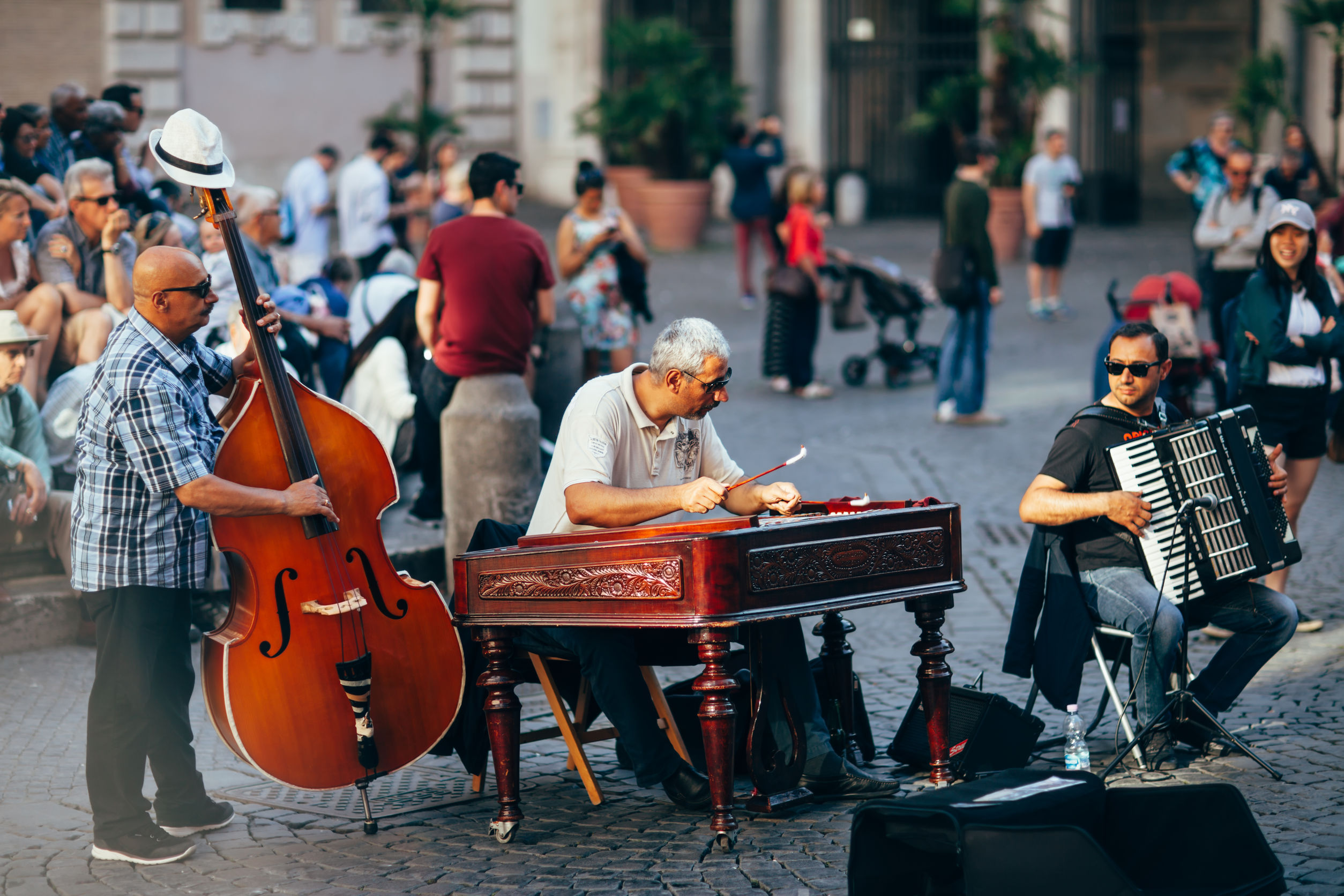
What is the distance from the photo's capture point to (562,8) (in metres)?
24.4

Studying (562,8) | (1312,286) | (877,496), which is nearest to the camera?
(1312,286)

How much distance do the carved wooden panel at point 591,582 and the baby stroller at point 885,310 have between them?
8477 mm

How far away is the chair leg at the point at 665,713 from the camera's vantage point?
5.34 meters

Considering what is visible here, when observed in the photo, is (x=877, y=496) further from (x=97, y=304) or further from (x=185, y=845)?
(x=185, y=845)

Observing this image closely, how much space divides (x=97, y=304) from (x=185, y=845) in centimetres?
399

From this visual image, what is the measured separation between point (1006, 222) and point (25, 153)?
1323 cm

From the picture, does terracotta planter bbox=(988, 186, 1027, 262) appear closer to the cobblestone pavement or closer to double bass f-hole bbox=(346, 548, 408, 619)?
the cobblestone pavement

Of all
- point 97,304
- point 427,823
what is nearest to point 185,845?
Answer: point 427,823

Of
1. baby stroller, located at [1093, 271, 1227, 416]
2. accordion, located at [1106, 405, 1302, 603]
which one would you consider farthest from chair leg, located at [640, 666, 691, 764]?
baby stroller, located at [1093, 271, 1227, 416]

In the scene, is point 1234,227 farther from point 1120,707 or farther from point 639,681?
point 639,681

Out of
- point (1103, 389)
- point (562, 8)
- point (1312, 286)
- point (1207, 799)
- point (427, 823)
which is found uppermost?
point (562, 8)

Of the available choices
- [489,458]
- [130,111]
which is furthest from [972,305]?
[130,111]

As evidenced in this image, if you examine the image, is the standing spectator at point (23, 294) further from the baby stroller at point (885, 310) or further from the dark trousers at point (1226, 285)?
the dark trousers at point (1226, 285)

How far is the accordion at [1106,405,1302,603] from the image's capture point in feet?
18.1
